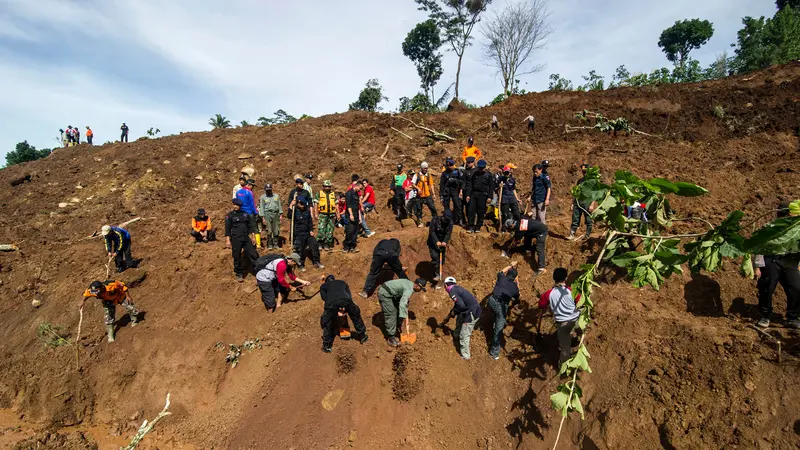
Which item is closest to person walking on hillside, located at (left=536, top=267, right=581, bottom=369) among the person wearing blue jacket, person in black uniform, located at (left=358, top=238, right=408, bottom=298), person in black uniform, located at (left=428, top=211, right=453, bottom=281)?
person in black uniform, located at (left=428, top=211, right=453, bottom=281)

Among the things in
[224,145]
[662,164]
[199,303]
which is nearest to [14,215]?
[224,145]

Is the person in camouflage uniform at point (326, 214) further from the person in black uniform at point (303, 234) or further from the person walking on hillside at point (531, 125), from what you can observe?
the person walking on hillside at point (531, 125)

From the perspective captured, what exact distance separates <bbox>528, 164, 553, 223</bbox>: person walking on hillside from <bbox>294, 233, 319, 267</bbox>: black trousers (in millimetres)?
5254

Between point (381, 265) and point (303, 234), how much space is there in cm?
210

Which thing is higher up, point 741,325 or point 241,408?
point 741,325

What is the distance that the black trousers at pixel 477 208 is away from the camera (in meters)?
8.87

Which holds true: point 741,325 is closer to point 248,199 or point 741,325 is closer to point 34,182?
point 248,199

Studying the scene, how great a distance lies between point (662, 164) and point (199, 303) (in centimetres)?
1421

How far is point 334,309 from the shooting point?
672 centimetres

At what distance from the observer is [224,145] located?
18.2 m

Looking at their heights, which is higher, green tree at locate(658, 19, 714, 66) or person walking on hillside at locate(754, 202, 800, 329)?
green tree at locate(658, 19, 714, 66)

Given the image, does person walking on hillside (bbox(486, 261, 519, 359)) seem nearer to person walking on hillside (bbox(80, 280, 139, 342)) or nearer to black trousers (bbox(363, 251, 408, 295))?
black trousers (bbox(363, 251, 408, 295))

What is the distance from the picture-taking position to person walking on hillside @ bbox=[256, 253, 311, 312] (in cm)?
767

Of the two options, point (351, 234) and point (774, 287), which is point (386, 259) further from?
point (774, 287)
